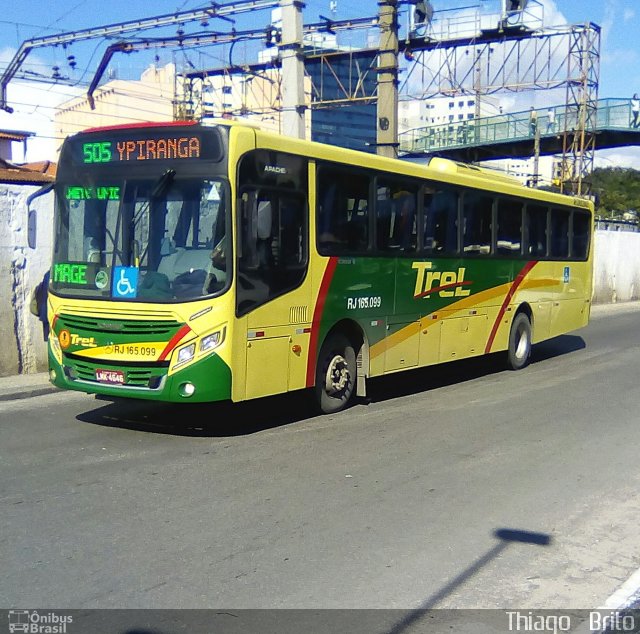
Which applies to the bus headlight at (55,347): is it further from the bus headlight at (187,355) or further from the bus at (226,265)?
the bus headlight at (187,355)

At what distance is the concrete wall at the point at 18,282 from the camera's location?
11.8 metres

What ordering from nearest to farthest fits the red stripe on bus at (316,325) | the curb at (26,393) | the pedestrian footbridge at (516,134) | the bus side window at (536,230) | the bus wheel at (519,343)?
1. the red stripe on bus at (316,325)
2. the curb at (26,393)
3. the bus wheel at (519,343)
4. the bus side window at (536,230)
5. the pedestrian footbridge at (516,134)

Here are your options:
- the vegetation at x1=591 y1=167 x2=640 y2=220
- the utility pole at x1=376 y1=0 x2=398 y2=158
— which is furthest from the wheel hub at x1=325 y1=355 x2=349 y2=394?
the vegetation at x1=591 y1=167 x2=640 y2=220

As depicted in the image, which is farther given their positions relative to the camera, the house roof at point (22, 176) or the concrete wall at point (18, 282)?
the house roof at point (22, 176)

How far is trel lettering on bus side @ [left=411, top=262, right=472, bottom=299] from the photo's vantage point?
1138cm

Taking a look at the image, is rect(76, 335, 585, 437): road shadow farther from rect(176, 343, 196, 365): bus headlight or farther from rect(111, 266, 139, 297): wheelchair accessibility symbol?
rect(111, 266, 139, 297): wheelchair accessibility symbol

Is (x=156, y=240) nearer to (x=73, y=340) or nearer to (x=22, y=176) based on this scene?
(x=73, y=340)

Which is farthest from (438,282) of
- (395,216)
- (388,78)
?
(388,78)

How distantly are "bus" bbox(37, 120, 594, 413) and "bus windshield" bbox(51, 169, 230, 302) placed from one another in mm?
14

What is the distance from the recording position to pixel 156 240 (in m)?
8.08

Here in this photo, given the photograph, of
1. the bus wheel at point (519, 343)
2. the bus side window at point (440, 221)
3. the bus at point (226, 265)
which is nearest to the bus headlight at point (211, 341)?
the bus at point (226, 265)

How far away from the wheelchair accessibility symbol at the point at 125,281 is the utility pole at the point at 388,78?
972 cm

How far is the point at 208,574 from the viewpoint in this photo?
4902 millimetres

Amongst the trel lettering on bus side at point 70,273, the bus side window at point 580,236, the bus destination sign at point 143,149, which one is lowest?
the trel lettering on bus side at point 70,273
